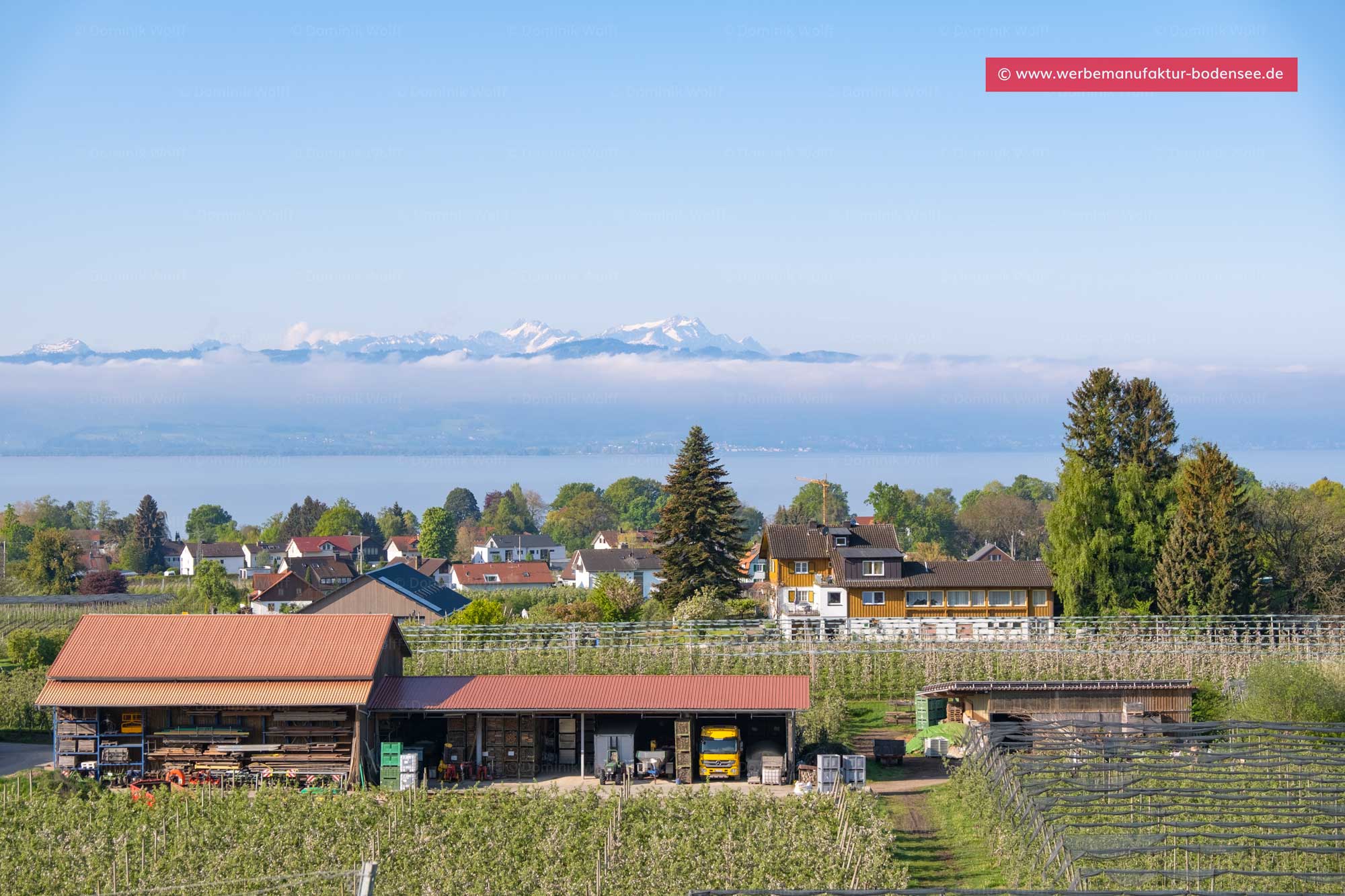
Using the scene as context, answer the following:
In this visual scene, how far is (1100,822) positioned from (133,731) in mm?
23442

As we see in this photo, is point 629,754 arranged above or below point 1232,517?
below

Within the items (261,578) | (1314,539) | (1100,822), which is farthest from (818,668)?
(261,578)

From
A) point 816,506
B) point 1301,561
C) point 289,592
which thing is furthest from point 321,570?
point 1301,561

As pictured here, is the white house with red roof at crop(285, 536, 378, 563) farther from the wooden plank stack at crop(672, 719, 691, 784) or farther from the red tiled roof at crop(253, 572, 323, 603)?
the wooden plank stack at crop(672, 719, 691, 784)

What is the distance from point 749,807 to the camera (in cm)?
2947

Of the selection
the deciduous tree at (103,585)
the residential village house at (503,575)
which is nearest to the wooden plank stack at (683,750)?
the deciduous tree at (103,585)

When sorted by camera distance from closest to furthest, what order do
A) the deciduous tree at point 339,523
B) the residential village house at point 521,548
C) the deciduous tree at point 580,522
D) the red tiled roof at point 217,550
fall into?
the red tiled roof at point 217,550
the residential village house at point 521,548
the deciduous tree at point 339,523
the deciduous tree at point 580,522

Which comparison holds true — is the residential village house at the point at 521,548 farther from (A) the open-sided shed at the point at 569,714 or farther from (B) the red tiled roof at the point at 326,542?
(A) the open-sided shed at the point at 569,714

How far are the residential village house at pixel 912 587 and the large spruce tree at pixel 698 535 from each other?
4576 millimetres

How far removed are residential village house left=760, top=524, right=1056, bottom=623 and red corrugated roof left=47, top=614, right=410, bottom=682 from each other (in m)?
27.7

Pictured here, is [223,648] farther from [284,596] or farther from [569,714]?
[284,596]

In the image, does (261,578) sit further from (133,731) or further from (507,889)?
(507,889)

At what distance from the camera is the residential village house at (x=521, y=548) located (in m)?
156

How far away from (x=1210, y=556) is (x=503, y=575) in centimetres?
7586
